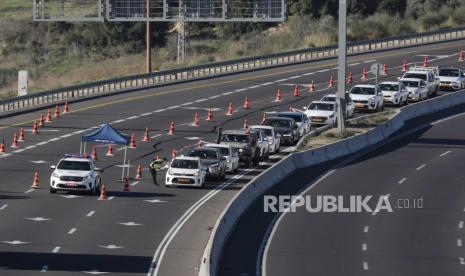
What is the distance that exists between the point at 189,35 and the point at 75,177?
79623mm

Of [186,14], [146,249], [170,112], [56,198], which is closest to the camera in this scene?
[146,249]

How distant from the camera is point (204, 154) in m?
46.0

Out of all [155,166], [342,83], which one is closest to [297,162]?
[155,166]

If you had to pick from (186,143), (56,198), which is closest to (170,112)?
(186,143)

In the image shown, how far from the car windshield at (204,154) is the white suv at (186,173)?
5.63 feet

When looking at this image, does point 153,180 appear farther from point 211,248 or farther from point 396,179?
point 211,248

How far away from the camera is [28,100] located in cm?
6569

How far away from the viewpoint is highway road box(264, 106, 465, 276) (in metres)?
32.8

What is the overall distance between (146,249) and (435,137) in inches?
1086

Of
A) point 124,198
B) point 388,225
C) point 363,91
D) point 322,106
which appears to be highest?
point 363,91

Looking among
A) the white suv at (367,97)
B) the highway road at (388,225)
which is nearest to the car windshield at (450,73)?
the white suv at (367,97)

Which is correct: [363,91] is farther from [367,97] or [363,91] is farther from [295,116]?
[295,116]

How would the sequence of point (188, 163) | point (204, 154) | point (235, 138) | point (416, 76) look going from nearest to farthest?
point (188, 163)
point (204, 154)
point (235, 138)
point (416, 76)

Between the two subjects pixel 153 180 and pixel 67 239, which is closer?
pixel 67 239
